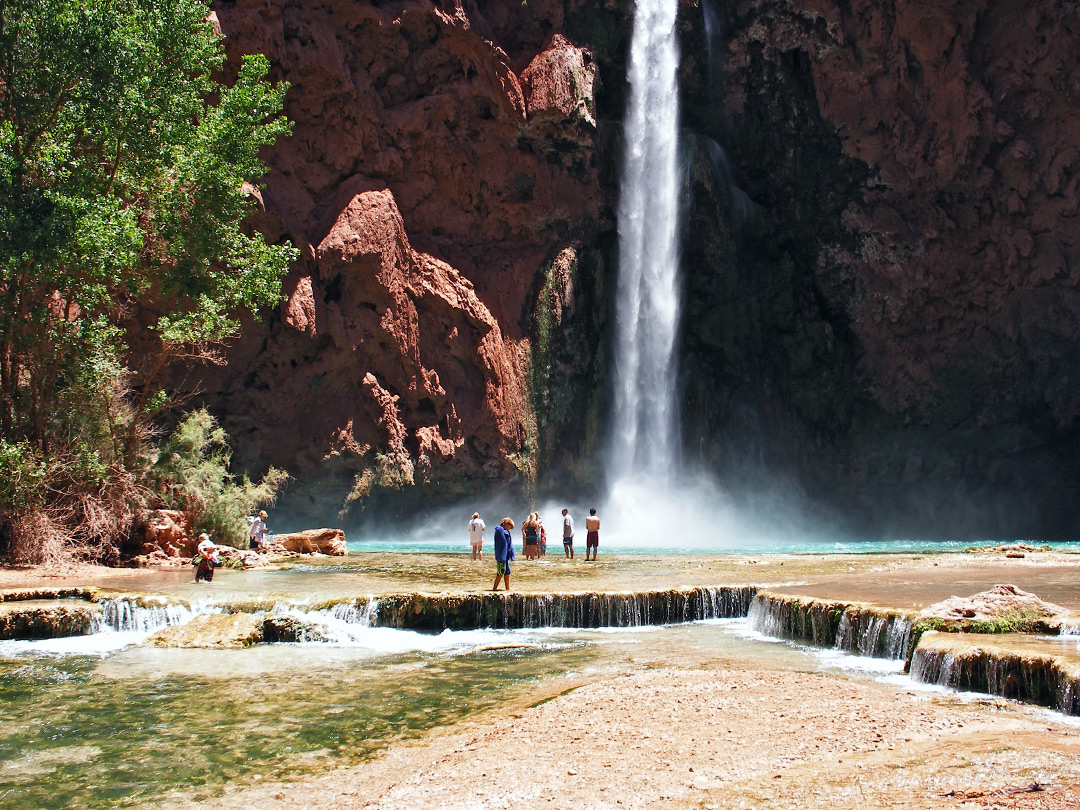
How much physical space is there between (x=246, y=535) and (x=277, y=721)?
17.4 metres

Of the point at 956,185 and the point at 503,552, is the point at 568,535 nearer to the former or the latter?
the point at 503,552

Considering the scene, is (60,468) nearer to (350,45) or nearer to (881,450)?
(350,45)

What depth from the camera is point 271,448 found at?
35.1m

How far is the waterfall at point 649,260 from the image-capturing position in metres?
40.1

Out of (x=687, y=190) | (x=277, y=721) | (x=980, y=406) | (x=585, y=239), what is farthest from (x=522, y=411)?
(x=277, y=721)

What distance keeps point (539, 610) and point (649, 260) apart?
29465mm

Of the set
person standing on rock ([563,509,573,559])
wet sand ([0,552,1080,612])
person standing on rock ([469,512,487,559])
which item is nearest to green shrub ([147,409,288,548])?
wet sand ([0,552,1080,612])

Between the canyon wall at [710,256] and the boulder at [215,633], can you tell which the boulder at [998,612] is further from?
the canyon wall at [710,256]

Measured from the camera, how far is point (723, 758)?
20.5 ft

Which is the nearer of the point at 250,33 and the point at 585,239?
the point at 250,33

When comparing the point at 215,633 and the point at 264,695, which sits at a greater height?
the point at 215,633

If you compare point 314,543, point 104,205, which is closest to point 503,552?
point 104,205

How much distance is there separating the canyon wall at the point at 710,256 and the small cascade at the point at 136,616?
21.1 meters

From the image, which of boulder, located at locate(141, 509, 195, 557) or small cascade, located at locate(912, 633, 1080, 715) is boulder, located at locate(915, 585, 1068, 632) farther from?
boulder, located at locate(141, 509, 195, 557)
